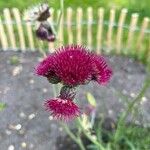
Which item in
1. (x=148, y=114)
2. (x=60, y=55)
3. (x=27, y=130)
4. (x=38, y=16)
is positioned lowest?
(x=148, y=114)

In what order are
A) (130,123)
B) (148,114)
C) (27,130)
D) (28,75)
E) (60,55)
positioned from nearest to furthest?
(60,55) → (27,130) → (130,123) → (148,114) → (28,75)

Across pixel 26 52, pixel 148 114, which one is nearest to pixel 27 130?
pixel 148 114

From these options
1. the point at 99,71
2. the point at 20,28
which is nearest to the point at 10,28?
the point at 20,28

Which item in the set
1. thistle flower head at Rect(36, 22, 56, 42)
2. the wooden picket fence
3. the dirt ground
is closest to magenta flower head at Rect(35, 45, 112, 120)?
thistle flower head at Rect(36, 22, 56, 42)

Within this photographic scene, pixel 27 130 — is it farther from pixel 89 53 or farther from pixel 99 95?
pixel 89 53

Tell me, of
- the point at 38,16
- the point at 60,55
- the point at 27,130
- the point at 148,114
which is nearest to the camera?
the point at 60,55

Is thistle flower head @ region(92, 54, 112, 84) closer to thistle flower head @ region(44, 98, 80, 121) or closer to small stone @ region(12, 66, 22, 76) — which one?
thistle flower head @ region(44, 98, 80, 121)
